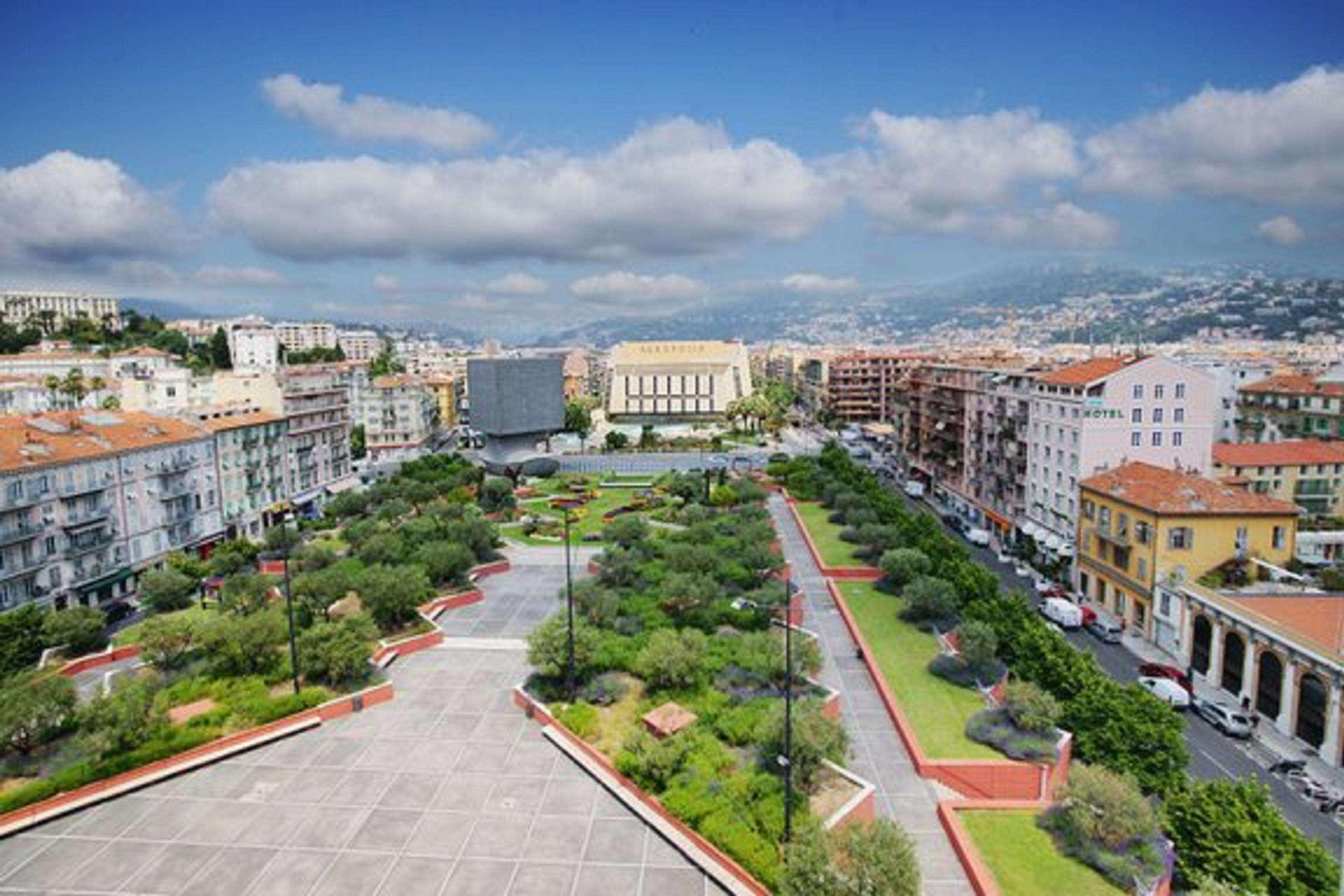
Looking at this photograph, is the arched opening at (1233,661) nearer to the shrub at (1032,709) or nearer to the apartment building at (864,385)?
the shrub at (1032,709)

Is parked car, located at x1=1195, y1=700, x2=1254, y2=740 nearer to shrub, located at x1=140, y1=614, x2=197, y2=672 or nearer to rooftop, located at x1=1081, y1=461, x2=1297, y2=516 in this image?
rooftop, located at x1=1081, y1=461, x2=1297, y2=516

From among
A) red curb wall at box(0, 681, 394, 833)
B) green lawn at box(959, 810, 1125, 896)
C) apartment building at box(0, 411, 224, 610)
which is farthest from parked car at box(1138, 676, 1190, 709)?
apartment building at box(0, 411, 224, 610)

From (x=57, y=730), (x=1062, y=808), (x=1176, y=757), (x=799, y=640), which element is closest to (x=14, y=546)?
(x=57, y=730)

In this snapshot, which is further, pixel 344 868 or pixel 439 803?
pixel 439 803

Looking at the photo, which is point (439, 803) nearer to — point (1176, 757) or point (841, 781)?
point (841, 781)

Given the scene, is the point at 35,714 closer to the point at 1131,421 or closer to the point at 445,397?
the point at 1131,421
